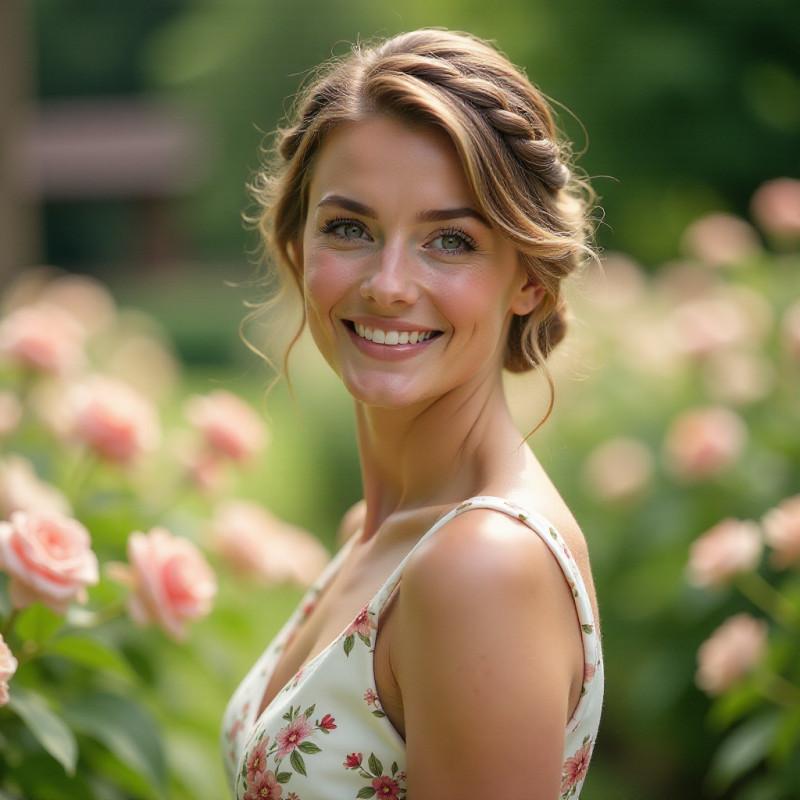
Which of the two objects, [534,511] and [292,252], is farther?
[292,252]

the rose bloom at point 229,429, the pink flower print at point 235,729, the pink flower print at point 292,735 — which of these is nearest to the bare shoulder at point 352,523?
the pink flower print at point 235,729

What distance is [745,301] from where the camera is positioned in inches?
195

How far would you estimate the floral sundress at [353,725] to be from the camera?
1.55 metres

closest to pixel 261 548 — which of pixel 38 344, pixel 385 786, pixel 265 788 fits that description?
pixel 38 344

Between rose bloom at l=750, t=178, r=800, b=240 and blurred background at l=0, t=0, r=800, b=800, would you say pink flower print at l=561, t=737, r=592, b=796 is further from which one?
rose bloom at l=750, t=178, r=800, b=240

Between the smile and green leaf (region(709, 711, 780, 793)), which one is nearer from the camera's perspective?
the smile

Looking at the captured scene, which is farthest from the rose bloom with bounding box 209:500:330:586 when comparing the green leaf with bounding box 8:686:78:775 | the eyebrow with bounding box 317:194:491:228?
the eyebrow with bounding box 317:194:491:228

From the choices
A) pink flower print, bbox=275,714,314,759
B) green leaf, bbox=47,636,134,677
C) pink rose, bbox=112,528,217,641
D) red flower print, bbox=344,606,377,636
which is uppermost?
red flower print, bbox=344,606,377,636

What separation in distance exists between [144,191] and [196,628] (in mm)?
36015

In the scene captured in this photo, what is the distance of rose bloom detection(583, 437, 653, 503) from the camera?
4500 mm

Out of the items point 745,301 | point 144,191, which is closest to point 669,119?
point 745,301

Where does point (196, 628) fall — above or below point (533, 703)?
below

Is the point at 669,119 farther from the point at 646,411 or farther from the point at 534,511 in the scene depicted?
the point at 534,511

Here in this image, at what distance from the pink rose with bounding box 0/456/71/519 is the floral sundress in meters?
1.10
